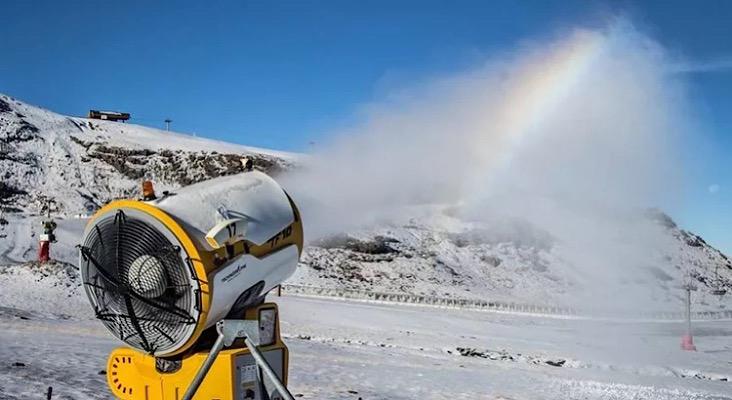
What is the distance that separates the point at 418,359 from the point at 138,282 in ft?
41.2

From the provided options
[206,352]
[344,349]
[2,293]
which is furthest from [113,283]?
[2,293]

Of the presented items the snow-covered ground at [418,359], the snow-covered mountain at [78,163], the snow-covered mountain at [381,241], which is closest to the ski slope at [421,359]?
the snow-covered ground at [418,359]

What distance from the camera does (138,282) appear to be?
644 cm

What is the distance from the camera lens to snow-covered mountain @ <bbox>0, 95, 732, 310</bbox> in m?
47.5

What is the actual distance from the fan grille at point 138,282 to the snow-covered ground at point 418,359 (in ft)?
12.3

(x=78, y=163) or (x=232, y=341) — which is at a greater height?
(x=78, y=163)

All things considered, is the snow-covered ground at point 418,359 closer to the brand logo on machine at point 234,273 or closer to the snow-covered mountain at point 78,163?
the brand logo on machine at point 234,273

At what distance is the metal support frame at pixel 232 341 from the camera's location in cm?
562

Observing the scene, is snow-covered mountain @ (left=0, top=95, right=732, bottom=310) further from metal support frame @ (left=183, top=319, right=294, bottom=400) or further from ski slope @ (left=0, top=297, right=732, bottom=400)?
metal support frame @ (left=183, top=319, right=294, bottom=400)

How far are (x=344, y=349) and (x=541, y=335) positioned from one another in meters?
13.6

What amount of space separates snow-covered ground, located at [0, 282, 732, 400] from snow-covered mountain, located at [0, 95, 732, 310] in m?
14.6

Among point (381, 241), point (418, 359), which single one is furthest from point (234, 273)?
point (381, 241)

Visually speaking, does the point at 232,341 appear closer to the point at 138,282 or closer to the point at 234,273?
the point at 234,273

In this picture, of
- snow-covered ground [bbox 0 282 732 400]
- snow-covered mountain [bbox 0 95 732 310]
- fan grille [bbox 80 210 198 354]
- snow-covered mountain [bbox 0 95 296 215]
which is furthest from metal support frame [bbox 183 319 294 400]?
snow-covered mountain [bbox 0 95 296 215]
